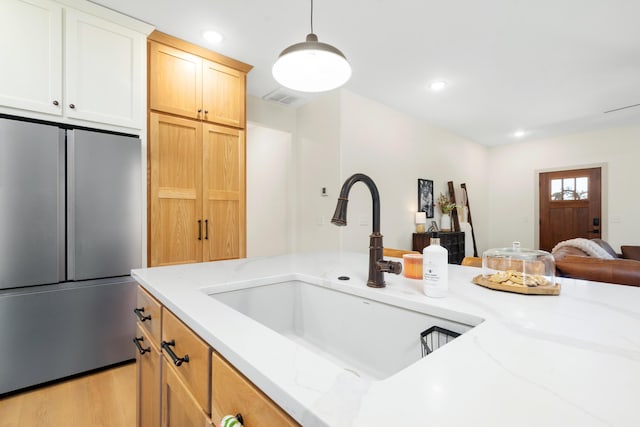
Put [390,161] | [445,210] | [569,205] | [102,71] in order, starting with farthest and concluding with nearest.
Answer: [569,205]
[445,210]
[390,161]
[102,71]

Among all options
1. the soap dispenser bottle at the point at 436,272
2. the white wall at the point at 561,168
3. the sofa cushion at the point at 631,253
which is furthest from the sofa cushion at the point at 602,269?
the white wall at the point at 561,168

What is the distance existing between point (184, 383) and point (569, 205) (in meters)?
6.66

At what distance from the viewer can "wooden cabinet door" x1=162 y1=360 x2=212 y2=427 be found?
0.73m

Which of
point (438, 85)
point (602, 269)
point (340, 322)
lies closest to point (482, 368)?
point (340, 322)

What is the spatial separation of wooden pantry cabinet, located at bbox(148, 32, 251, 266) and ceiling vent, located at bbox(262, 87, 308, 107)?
2.24 feet

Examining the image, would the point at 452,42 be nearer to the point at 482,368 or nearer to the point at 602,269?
the point at 602,269

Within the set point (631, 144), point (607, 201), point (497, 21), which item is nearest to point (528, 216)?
point (607, 201)

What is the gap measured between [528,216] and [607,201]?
1130 millimetres

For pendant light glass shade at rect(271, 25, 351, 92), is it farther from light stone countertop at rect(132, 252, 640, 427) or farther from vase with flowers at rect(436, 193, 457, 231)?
vase with flowers at rect(436, 193, 457, 231)

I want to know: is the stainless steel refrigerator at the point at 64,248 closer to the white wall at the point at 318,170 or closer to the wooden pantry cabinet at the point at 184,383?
the wooden pantry cabinet at the point at 184,383

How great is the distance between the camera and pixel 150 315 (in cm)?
112

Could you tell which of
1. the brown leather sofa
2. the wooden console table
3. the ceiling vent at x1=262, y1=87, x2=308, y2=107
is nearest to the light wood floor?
the brown leather sofa

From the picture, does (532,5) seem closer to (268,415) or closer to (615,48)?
(615,48)

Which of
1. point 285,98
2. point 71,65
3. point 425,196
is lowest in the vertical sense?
point 425,196
